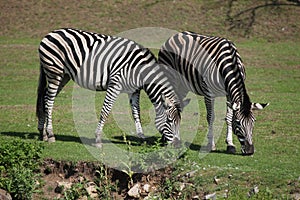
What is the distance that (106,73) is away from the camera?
1391 cm

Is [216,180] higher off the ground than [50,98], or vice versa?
[50,98]

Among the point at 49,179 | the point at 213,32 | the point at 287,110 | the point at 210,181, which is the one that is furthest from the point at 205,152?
the point at 213,32

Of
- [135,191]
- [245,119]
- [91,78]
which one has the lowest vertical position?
[135,191]

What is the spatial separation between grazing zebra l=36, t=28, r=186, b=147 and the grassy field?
2.21 feet

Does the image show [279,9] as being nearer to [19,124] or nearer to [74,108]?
[74,108]

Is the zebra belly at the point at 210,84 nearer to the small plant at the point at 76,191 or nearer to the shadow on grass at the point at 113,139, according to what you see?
the shadow on grass at the point at 113,139

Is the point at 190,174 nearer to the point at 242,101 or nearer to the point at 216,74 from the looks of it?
the point at 242,101

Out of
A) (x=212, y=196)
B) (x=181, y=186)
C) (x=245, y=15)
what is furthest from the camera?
(x=245, y=15)

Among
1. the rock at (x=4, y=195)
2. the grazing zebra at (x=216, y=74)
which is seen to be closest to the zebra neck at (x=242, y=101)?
the grazing zebra at (x=216, y=74)

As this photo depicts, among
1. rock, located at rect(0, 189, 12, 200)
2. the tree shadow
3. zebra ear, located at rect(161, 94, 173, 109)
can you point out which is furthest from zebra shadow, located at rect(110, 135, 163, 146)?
the tree shadow

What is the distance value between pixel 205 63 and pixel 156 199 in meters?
3.56

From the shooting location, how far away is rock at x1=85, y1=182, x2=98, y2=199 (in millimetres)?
12328

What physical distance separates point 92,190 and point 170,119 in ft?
Result: 7.28

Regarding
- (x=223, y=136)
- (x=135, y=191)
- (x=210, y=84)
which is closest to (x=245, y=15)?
(x=223, y=136)
